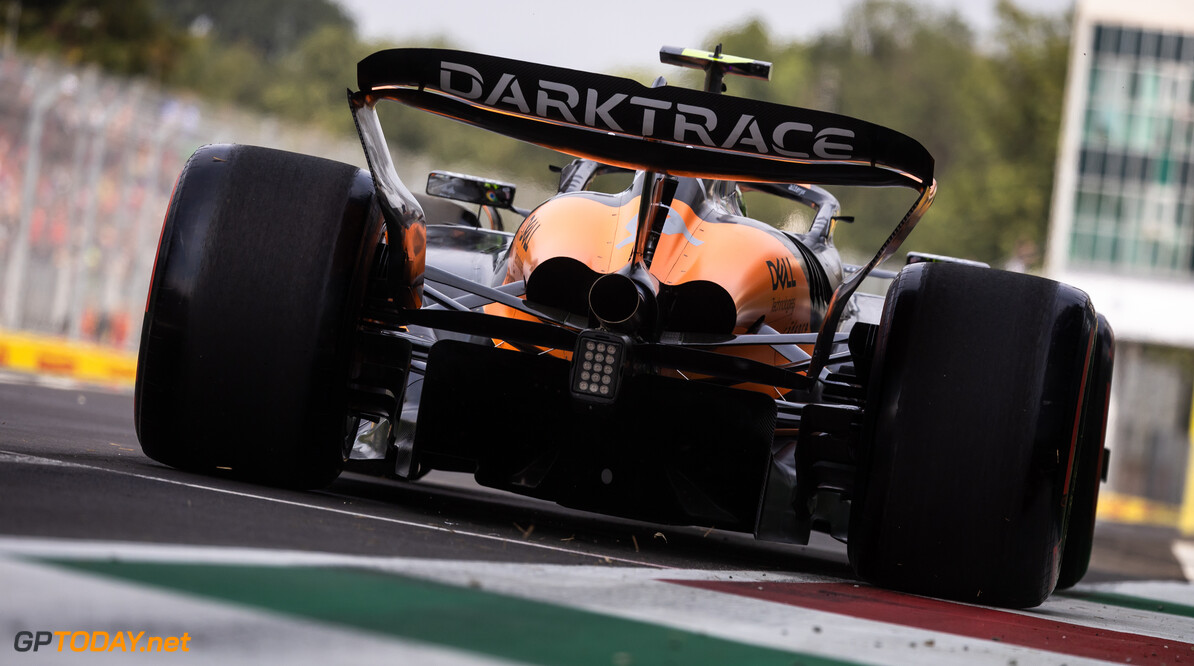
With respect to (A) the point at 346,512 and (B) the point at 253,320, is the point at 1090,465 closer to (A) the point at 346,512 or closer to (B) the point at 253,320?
(A) the point at 346,512

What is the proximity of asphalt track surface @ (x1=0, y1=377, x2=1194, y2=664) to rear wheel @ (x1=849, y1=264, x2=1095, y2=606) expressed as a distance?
0.17m

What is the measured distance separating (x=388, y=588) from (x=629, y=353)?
1.83m

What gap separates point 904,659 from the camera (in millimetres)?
2465

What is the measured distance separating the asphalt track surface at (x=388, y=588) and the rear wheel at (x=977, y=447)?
0.56ft

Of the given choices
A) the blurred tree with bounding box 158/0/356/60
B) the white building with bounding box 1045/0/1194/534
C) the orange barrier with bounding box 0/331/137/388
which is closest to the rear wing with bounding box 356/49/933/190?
the orange barrier with bounding box 0/331/137/388

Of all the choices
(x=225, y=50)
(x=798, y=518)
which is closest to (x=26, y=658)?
(x=798, y=518)

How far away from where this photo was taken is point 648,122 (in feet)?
12.2

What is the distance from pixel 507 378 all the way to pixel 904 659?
6.88ft

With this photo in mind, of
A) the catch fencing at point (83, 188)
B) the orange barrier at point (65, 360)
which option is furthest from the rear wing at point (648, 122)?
the catch fencing at point (83, 188)

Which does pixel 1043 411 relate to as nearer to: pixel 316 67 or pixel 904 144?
pixel 904 144

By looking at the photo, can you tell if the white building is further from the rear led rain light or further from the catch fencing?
the rear led rain light

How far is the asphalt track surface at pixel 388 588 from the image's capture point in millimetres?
1952

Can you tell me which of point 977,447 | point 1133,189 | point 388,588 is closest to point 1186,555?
point 977,447

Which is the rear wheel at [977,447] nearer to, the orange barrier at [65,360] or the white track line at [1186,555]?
the white track line at [1186,555]
